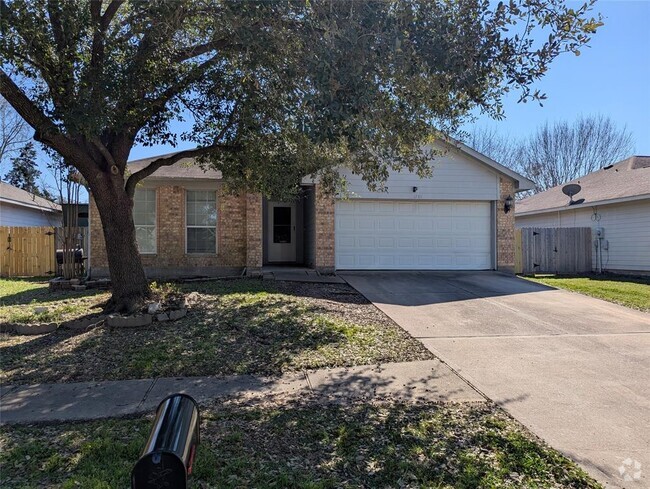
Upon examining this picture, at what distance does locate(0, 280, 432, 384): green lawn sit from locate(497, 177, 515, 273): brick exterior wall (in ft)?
23.5

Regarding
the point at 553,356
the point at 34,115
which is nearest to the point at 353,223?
the point at 553,356

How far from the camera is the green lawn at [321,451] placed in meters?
3.04

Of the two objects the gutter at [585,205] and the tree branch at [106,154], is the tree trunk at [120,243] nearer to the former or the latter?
the tree branch at [106,154]

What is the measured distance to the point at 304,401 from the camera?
4.43 m

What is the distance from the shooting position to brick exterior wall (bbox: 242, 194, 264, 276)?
43.1ft

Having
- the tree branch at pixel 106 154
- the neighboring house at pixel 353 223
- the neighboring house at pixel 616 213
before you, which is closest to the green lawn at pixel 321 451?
the tree branch at pixel 106 154

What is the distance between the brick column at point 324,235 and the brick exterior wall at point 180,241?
223 centimetres

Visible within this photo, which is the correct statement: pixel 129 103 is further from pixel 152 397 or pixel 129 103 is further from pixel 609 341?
pixel 609 341

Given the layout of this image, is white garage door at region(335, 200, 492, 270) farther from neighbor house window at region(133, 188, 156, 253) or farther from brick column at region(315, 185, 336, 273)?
neighbor house window at region(133, 188, 156, 253)

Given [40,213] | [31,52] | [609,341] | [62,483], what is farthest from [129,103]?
[40,213]

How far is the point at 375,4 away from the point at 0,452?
5.55m

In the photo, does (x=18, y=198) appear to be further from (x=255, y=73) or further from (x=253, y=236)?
(x=255, y=73)

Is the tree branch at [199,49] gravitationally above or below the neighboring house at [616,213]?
above

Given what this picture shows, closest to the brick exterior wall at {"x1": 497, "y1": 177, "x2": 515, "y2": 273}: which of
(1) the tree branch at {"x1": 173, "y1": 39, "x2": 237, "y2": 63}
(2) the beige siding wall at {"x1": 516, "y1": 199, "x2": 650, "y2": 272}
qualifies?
(2) the beige siding wall at {"x1": 516, "y1": 199, "x2": 650, "y2": 272}
